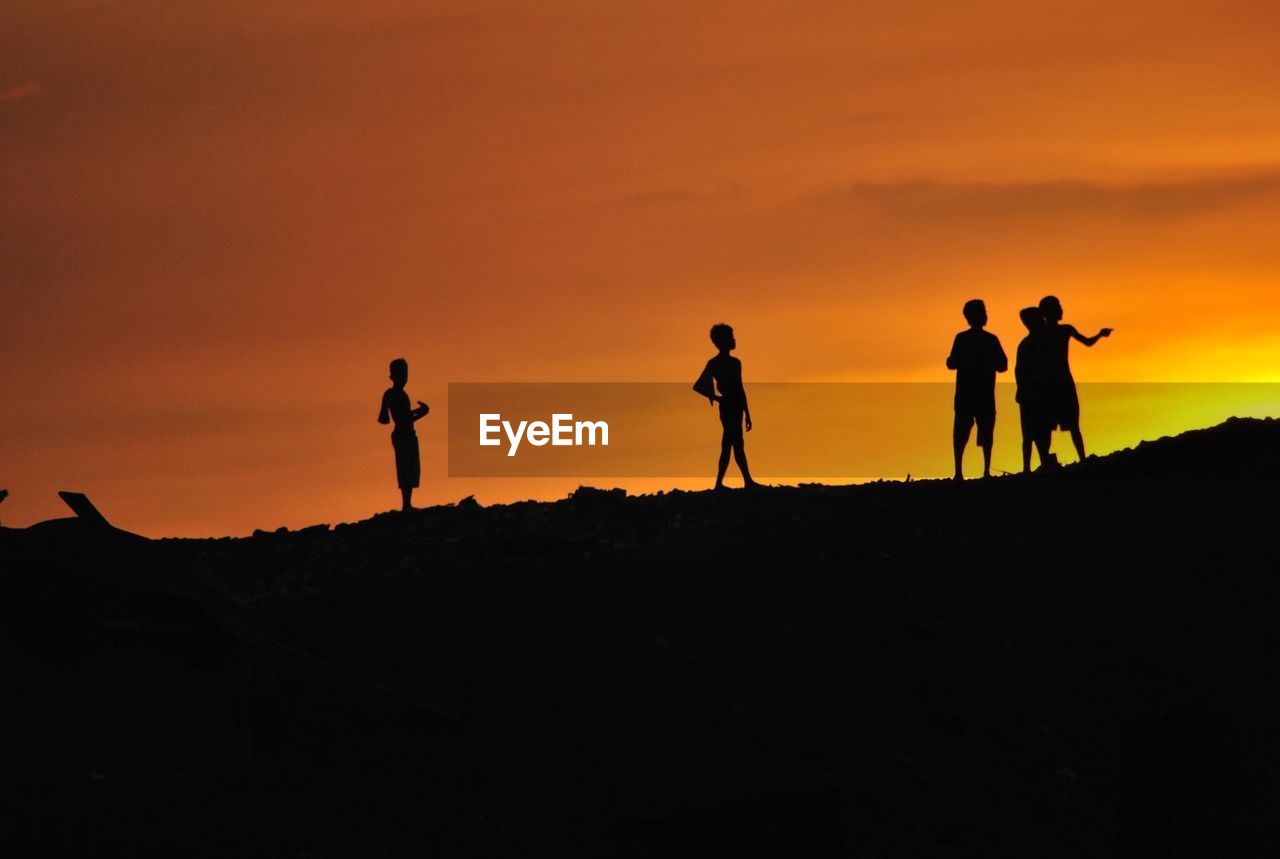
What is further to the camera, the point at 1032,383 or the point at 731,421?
the point at 1032,383

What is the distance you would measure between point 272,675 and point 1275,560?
10.5 meters

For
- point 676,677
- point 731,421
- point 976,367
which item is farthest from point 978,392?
point 676,677

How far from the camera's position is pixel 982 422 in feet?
Answer: 68.7

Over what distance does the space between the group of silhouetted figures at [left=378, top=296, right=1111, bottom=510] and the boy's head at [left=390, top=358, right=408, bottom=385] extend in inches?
0.4

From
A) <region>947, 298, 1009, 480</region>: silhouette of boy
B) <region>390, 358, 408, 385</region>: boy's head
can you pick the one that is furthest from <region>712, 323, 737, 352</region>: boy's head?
<region>390, 358, 408, 385</region>: boy's head

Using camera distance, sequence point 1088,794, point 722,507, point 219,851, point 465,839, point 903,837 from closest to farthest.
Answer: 1. point 219,851
2. point 465,839
3. point 903,837
4. point 1088,794
5. point 722,507

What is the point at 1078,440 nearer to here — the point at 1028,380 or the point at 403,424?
the point at 1028,380

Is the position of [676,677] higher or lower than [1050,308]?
lower

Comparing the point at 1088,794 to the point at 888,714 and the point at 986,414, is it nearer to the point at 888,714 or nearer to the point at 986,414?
the point at 888,714

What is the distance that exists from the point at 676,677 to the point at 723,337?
5.37 m

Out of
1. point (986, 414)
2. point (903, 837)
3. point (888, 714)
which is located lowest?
point (903, 837)

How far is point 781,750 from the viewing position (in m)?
15.8

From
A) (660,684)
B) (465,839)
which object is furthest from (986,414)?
(465,839)

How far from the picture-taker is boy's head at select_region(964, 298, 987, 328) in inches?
819
